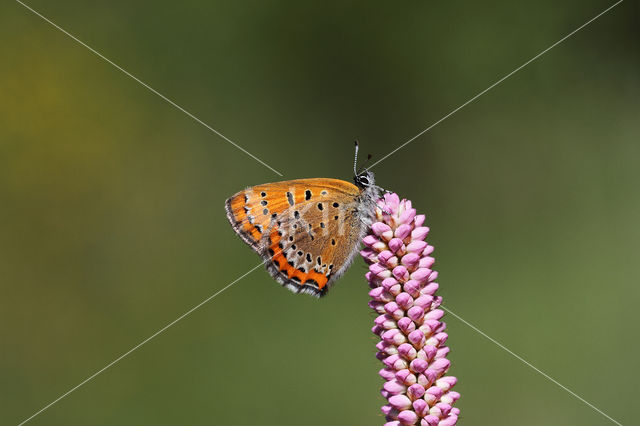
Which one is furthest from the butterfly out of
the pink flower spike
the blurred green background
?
the blurred green background

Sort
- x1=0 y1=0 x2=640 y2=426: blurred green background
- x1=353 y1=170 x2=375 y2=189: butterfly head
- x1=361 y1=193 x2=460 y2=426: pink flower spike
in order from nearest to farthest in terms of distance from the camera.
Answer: x1=361 y1=193 x2=460 y2=426: pink flower spike
x1=353 y1=170 x2=375 y2=189: butterfly head
x1=0 y1=0 x2=640 y2=426: blurred green background

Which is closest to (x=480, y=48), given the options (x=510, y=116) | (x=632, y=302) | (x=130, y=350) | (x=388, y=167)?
(x=510, y=116)

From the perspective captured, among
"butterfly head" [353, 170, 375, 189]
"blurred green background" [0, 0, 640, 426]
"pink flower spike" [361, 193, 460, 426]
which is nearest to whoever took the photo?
"pink flower spike" [361, 193, 460, 426]

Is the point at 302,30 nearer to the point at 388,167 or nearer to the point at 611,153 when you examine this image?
the point at 388,167

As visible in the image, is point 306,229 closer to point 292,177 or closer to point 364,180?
point 364,180

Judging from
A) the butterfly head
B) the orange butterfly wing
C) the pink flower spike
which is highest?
the butterfly head

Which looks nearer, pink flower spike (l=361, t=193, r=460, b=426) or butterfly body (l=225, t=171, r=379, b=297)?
pink flower spike (l=361, t=193, r=460, b=426)

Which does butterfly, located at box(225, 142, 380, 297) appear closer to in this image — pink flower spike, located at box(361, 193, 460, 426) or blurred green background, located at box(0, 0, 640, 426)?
pink flower spike, located at box(361, 193, 460, 426)
